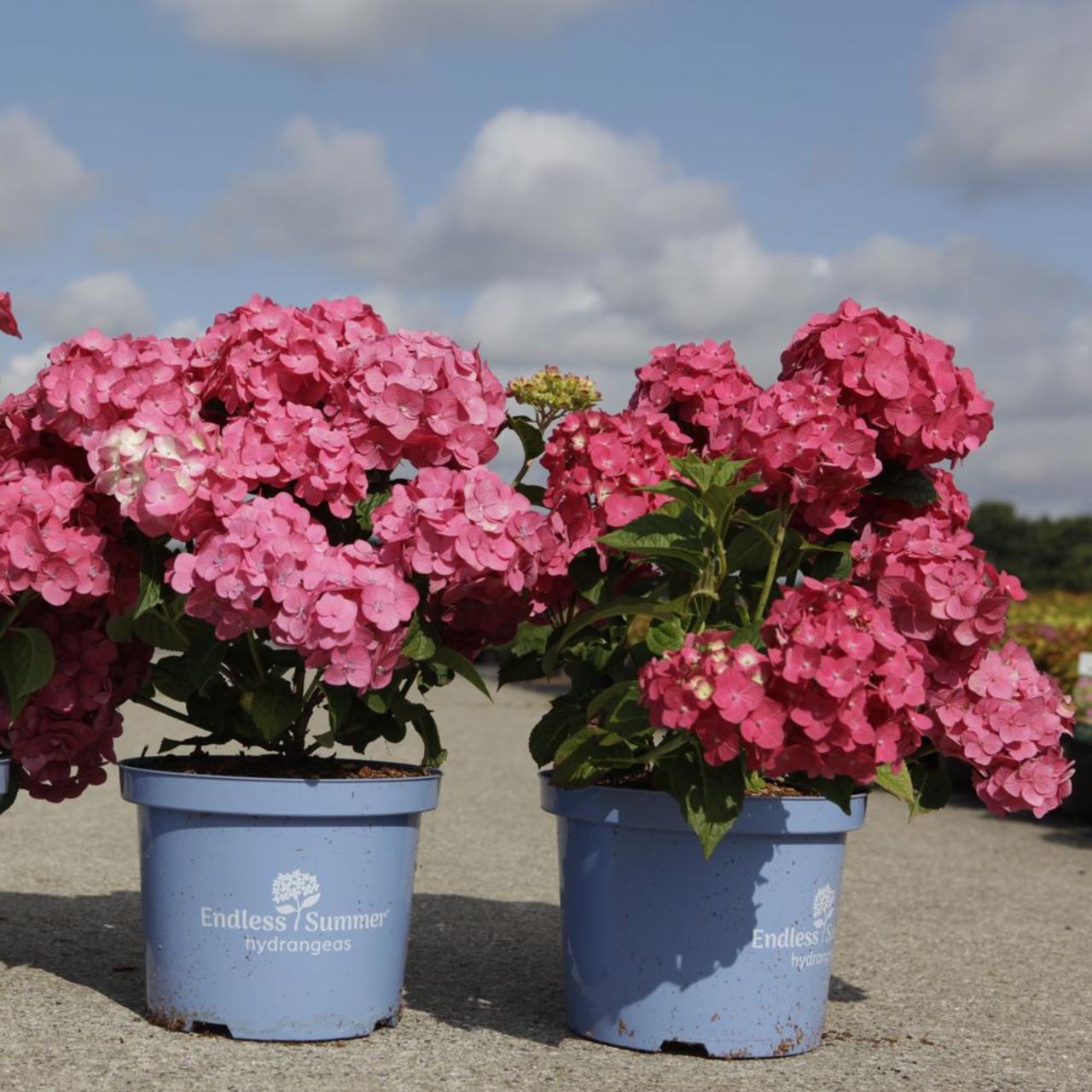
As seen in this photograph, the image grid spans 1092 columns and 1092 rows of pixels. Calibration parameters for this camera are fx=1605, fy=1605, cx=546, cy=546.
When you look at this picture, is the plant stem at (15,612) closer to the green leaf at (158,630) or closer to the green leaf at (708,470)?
the green leaf at (158,630)

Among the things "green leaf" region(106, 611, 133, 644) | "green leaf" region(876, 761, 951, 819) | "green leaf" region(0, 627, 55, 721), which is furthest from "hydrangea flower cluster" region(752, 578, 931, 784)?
"green leaf" region(0, 627, 55, 721)

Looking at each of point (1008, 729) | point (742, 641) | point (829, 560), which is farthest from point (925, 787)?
point (742, 641)

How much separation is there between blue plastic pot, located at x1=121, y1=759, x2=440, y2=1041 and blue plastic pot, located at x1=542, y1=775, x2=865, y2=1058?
40cm

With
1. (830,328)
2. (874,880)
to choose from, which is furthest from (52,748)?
(874,880)

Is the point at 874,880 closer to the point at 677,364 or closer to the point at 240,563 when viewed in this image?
the point at 677,364

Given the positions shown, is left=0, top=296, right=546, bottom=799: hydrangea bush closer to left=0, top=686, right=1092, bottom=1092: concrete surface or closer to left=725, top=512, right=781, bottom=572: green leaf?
left=725, top=512, right=781, bottom=572: green leaf

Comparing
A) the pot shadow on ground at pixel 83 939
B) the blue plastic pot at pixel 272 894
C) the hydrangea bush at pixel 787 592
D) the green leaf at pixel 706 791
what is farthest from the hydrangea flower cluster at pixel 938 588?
the pot shadow on ground at pixel 83 939

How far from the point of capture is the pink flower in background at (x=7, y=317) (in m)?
→ 3.49

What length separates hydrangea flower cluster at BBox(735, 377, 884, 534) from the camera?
10.1 feet

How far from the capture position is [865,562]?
318cm

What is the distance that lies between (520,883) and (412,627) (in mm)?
2721

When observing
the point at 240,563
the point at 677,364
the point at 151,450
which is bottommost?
the point at 240,563

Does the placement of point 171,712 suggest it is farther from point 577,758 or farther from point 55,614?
point 577,758

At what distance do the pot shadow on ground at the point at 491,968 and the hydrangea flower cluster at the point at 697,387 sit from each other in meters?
1.31
